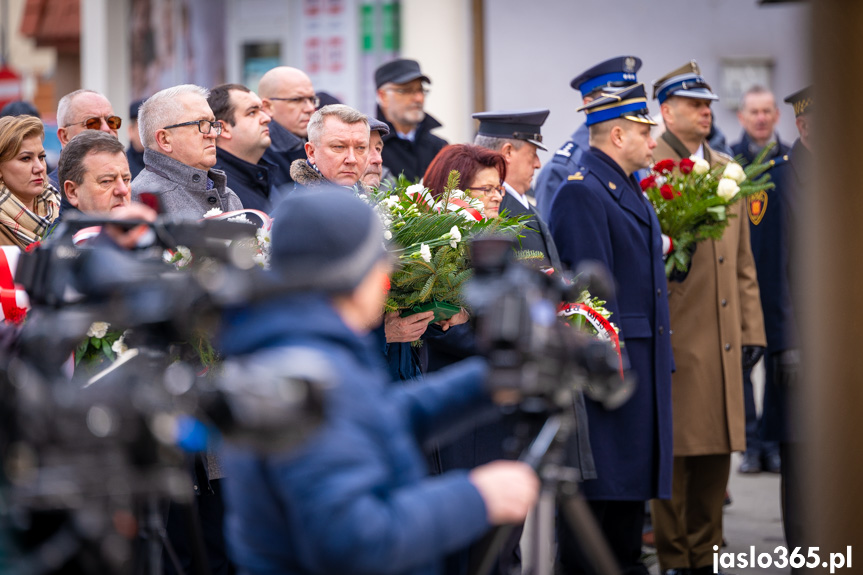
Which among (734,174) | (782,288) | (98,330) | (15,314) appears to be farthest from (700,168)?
(15,314)

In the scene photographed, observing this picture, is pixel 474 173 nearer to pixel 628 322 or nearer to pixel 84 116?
pixel 628 322

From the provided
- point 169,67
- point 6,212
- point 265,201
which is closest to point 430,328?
point 265,201

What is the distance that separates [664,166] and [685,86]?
3.14 ft

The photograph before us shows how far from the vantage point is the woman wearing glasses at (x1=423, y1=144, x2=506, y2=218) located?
16.1ft

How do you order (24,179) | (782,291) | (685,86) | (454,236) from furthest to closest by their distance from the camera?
(685,86) → (782,291) → (24,179) → (454,236)

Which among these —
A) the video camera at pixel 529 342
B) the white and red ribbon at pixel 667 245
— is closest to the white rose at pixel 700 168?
the white and red ribbon at pixel 667 245

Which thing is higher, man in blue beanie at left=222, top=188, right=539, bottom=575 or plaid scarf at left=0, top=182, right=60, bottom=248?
plaid scarf at left=0, top=182, right=60, bottom=248

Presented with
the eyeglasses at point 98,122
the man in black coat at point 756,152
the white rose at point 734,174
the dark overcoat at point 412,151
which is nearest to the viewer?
the white rose at point 734,174

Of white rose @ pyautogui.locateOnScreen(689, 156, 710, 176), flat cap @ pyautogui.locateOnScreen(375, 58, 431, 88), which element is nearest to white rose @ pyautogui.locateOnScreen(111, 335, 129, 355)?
white rose @ pyautogui.locateOnScreen(689, 156, 710, 176)

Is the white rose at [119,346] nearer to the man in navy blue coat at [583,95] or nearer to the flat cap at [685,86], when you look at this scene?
the man in navy blue coat at [583,95]

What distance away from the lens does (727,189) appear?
5539mm

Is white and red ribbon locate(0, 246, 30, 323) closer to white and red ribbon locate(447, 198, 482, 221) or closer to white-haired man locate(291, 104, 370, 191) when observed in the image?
white-haired man locate(291, 104, 370, 191)

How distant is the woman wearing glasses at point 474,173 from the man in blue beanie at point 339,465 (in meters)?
2.53

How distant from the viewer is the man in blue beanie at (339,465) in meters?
2.09
